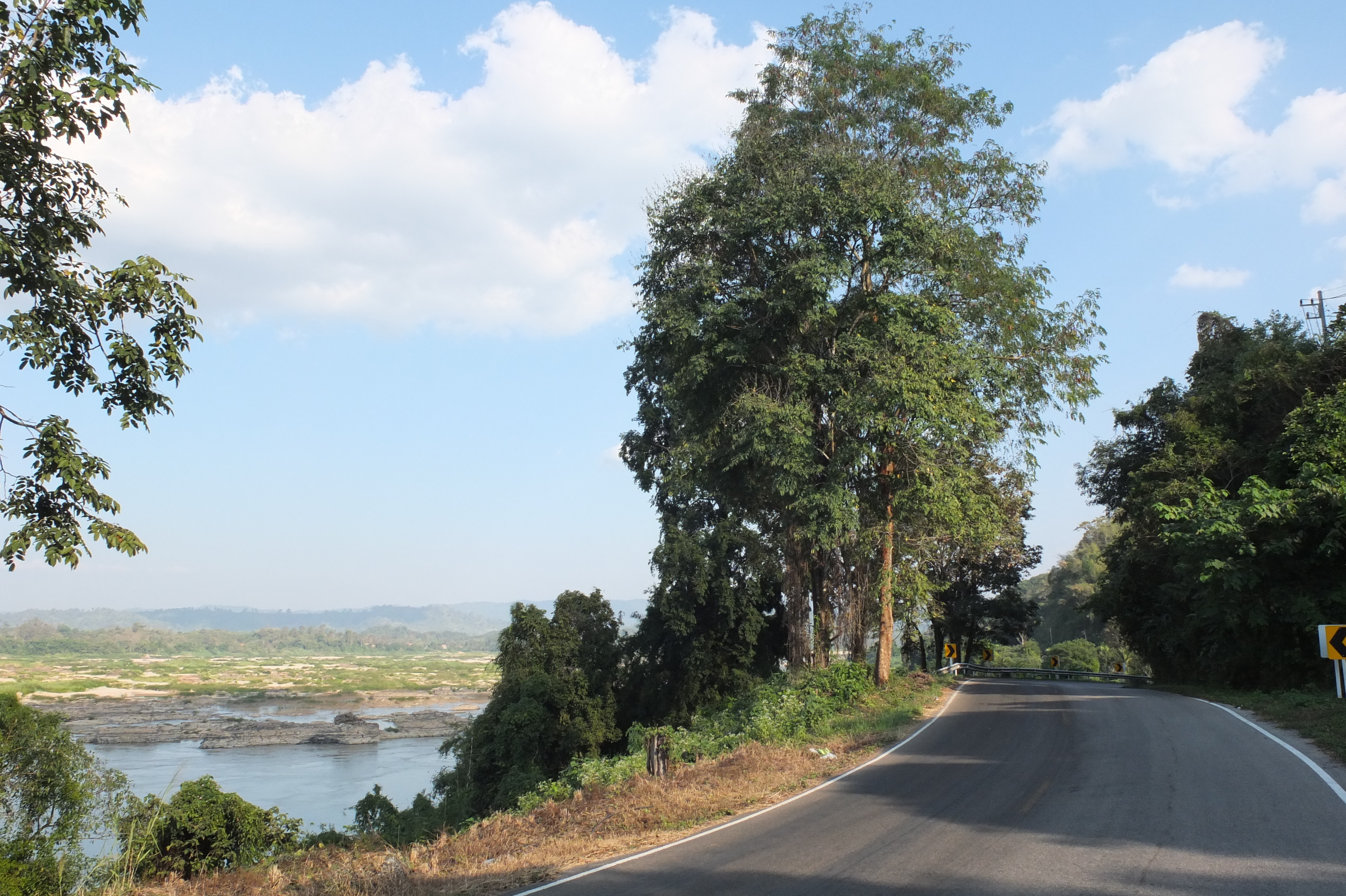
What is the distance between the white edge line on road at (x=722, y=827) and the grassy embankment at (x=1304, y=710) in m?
0.79

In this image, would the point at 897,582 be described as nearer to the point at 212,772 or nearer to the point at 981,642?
the point at 981,642

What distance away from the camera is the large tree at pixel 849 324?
66.6 feet

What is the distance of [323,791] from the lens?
44.9 m

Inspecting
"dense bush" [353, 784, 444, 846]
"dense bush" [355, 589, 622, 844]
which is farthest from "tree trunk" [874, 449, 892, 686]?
"dense bush" [353, 784, 444, 846]

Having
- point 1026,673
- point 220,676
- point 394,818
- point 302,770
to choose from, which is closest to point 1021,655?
point 1026,673

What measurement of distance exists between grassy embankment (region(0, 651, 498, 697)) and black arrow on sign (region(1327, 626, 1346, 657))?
83227 mm

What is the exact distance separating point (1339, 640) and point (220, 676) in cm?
14528

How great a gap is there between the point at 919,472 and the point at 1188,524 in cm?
730

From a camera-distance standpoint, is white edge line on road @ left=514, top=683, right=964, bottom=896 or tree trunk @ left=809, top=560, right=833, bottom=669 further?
tree trunk @ left=809, top=560, right=833, bottom=669

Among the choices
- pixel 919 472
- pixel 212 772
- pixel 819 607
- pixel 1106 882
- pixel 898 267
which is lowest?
pixel 212 772

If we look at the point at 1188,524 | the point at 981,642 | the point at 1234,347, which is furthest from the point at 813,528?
the point at 981,642

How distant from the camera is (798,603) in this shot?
79.8 ft

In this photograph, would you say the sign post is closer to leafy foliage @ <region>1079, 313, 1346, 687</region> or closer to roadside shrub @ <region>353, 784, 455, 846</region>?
leafy foliage @ <region>1079, 313, 1346, 687</region>

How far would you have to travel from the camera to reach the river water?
135 ft
